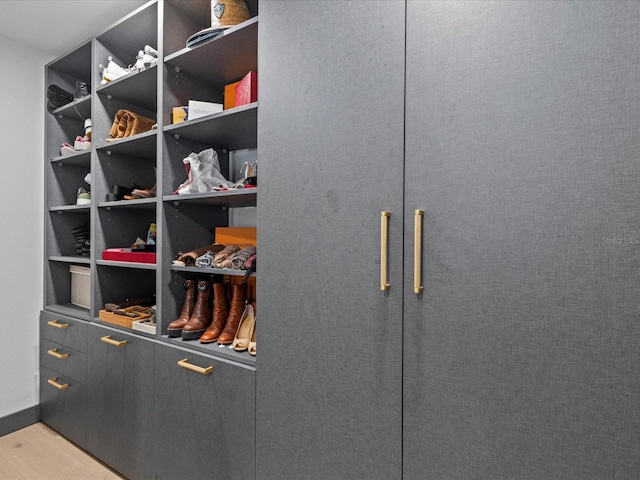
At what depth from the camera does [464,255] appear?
2.99 ft

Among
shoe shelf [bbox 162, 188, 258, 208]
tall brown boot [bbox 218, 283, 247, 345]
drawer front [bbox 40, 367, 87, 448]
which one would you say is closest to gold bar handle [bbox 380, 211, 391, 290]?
shoe shelf [bbox 162, 188, 258, 208]

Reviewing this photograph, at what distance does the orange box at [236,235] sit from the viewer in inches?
71.4

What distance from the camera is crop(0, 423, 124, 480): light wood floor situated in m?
1.81

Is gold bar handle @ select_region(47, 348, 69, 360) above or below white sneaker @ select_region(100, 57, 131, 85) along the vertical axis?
below

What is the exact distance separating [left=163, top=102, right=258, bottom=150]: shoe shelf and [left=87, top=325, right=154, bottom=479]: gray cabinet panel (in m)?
1.02

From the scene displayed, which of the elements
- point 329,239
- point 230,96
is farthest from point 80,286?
point 329,239

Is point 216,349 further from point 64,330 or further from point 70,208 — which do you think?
point 70,208

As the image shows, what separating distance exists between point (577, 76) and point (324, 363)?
1022 millimetres

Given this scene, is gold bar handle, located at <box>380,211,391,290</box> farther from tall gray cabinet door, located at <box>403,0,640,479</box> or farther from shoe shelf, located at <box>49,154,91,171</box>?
shoe shelf, located at <box>49,154,91,171</box>

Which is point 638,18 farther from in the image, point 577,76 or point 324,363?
point 324,363

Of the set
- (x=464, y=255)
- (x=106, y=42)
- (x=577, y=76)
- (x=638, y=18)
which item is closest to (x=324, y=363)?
(x=464, y=255)

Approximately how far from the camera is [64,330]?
6.89 ft

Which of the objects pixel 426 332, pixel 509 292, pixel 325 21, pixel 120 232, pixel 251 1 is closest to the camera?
pixel 509 292

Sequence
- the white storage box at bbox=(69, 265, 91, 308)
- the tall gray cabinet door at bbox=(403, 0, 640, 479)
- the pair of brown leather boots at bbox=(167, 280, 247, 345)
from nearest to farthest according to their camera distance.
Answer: the tall gray cabinet door at bbox=(403, 0, 640, 479) → the pair of brown leather boots at bbox=(167, 280, 247, 345) → the white storage box at bbox=(69, 265, 91, 308)
